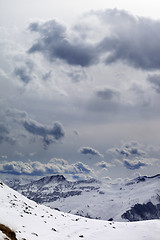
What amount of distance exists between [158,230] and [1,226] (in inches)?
826

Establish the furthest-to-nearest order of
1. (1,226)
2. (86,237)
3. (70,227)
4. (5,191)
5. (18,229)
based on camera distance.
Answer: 1. (5,191)
2. (70,227)
3. (86,237)
4. (18,229)
5. (1,226)

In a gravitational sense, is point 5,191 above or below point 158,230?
above

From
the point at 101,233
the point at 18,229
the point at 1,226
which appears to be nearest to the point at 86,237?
the point at 101,233

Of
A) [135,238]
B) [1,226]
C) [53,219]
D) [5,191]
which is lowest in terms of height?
[135,238]

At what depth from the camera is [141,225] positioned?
36031 millimetres

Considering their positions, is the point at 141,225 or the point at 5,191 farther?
the point at 5,191

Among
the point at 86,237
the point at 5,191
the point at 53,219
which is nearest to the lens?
the point at 86,237

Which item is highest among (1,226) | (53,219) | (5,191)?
(5,191)

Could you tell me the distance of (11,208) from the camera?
3938cm

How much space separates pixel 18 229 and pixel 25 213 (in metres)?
10.3

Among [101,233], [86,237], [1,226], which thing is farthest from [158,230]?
[1,226]

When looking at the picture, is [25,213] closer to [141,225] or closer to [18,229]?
[18,229]

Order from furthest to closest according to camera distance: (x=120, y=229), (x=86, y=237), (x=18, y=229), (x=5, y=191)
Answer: (x=5, y=191) → (x=120, y=229) → (x=86, y=237) → (x=18, y=229)

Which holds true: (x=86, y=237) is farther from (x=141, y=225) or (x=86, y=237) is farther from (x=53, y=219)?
(x=53, y=219)
